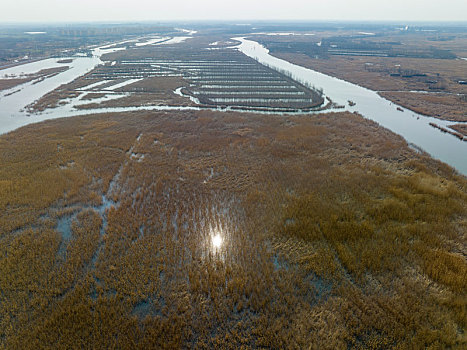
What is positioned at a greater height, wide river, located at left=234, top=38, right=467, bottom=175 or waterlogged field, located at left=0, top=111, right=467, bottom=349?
wide river, located at left=234, top=38, right=467, bottom=175

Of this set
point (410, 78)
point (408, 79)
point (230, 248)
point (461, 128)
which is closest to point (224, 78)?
point (408, 79)

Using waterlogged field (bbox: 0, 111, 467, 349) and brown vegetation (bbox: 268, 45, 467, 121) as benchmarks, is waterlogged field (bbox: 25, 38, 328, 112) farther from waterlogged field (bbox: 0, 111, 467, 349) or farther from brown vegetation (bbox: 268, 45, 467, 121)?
waterlogged field (bbox: 0, 111, 467, 349)

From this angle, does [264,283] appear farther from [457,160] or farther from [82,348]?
[457,160]

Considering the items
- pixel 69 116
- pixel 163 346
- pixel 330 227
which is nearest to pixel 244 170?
pixel 330 227

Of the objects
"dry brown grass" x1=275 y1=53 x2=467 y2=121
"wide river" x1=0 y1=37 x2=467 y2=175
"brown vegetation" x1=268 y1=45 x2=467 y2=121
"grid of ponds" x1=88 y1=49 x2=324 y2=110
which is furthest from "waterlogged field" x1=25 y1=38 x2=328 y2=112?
"dry brown grass" x1=275 y1=53 x2=467 y2=121

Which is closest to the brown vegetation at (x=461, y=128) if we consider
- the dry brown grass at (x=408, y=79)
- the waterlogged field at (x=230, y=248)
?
the dry brown grass at (x=408, y=79)

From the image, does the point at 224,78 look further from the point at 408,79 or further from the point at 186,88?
the point at 408,79

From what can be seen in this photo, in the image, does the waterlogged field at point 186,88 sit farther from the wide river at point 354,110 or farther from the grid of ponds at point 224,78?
the wide river at point 354,110
